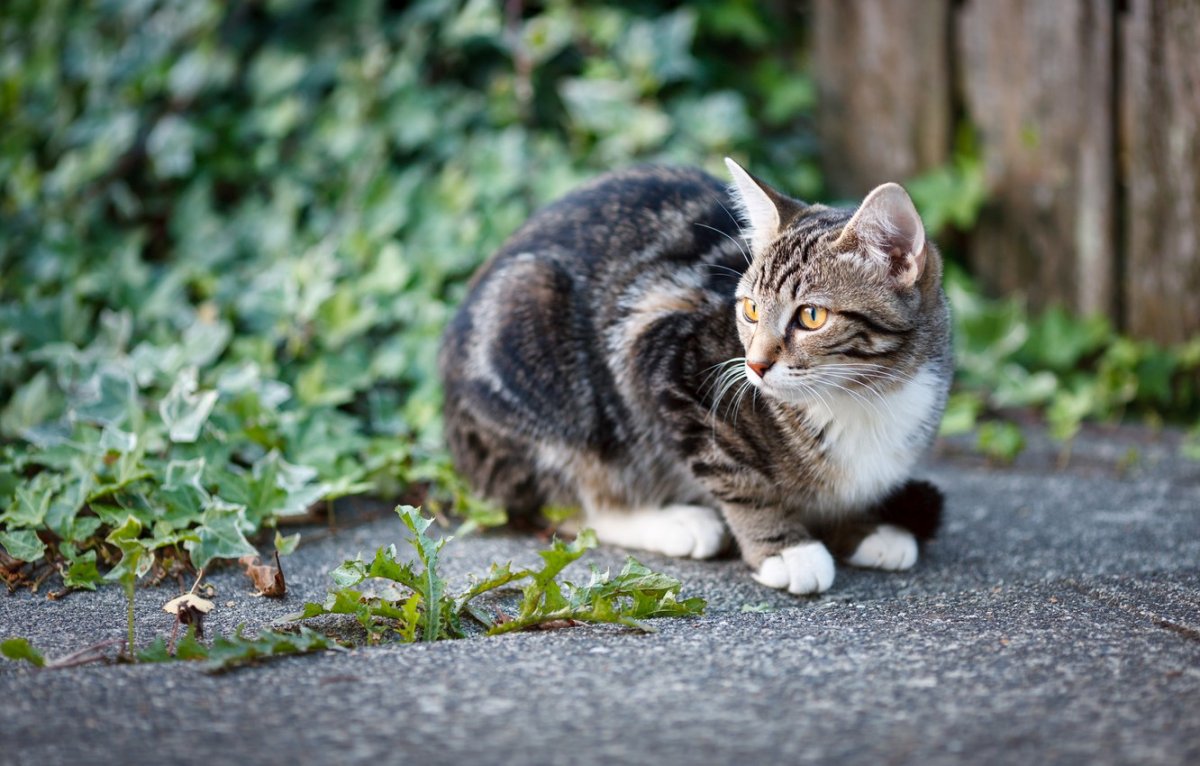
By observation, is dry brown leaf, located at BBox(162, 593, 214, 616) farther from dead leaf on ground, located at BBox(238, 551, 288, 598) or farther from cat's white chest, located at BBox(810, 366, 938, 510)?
cat's white chest, located at BBox(810, 366, 938, 510)

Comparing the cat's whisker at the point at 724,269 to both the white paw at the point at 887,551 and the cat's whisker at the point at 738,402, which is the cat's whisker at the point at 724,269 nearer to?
the cat's whisker at the point at 738,402

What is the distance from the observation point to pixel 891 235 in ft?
8.72

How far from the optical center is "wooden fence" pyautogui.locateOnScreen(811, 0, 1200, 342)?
4230mm

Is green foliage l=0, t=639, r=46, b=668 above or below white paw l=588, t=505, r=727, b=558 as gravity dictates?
above

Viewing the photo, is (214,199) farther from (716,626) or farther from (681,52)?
(716,626)

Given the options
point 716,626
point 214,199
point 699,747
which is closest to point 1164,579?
point 716,626

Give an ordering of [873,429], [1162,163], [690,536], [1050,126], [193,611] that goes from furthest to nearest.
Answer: [1050,126] → [1162,163] → [690,536] → [873,429] → [193,611]

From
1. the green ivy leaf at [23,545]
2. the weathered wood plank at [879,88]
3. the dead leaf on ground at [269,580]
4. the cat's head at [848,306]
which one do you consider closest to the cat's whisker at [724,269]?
the cat's head at [848,306]

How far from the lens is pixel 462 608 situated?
2.43m

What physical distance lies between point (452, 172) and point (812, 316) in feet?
8.43

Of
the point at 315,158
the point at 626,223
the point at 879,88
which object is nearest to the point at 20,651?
the point at 626,223

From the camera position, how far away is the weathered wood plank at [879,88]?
4934 mm

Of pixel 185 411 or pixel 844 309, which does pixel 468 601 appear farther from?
pixel 185 411

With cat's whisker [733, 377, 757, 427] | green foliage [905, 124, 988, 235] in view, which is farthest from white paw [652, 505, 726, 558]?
green foliage [905, 124, 988, 235]
